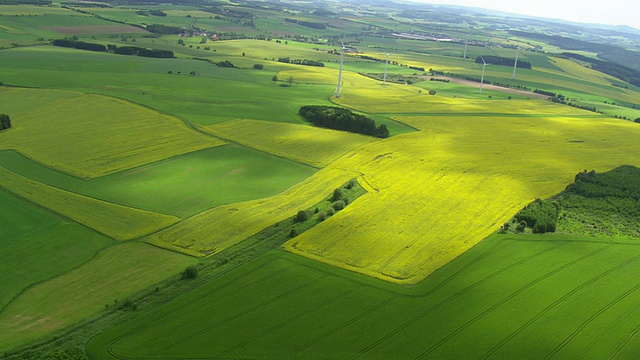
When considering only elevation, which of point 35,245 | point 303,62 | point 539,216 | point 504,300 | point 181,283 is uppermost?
point 303,62

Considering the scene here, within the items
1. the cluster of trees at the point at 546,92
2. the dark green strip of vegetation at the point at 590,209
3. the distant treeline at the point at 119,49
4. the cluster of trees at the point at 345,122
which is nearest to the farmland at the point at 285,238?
the dark green strip of vegetation at the point at 590,209

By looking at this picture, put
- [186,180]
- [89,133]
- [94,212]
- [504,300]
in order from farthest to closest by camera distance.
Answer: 1. [89,133]
2. [186,180]
3. [94,212]
4. [504,300]

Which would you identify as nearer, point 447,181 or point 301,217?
point 301,217

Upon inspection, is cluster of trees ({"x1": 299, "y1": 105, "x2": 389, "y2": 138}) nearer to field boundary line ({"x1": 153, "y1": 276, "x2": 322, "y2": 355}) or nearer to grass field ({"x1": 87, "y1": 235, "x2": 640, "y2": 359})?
grass field ({"x1": 87, "y1": 235, "x2": 640, "y2": 359})

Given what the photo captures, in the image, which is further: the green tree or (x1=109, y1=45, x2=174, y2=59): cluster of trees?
(x1=109, y1=45, x2=174, y2=59): cluster of trees

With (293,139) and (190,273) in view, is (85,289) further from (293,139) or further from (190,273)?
(293,139)

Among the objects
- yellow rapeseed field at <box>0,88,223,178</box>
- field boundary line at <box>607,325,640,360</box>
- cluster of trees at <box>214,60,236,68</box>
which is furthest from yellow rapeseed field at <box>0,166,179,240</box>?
cluster of trees at <box>214,60,236,68</box>

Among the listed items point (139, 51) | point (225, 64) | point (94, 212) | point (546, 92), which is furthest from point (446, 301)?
point (546, 92)
